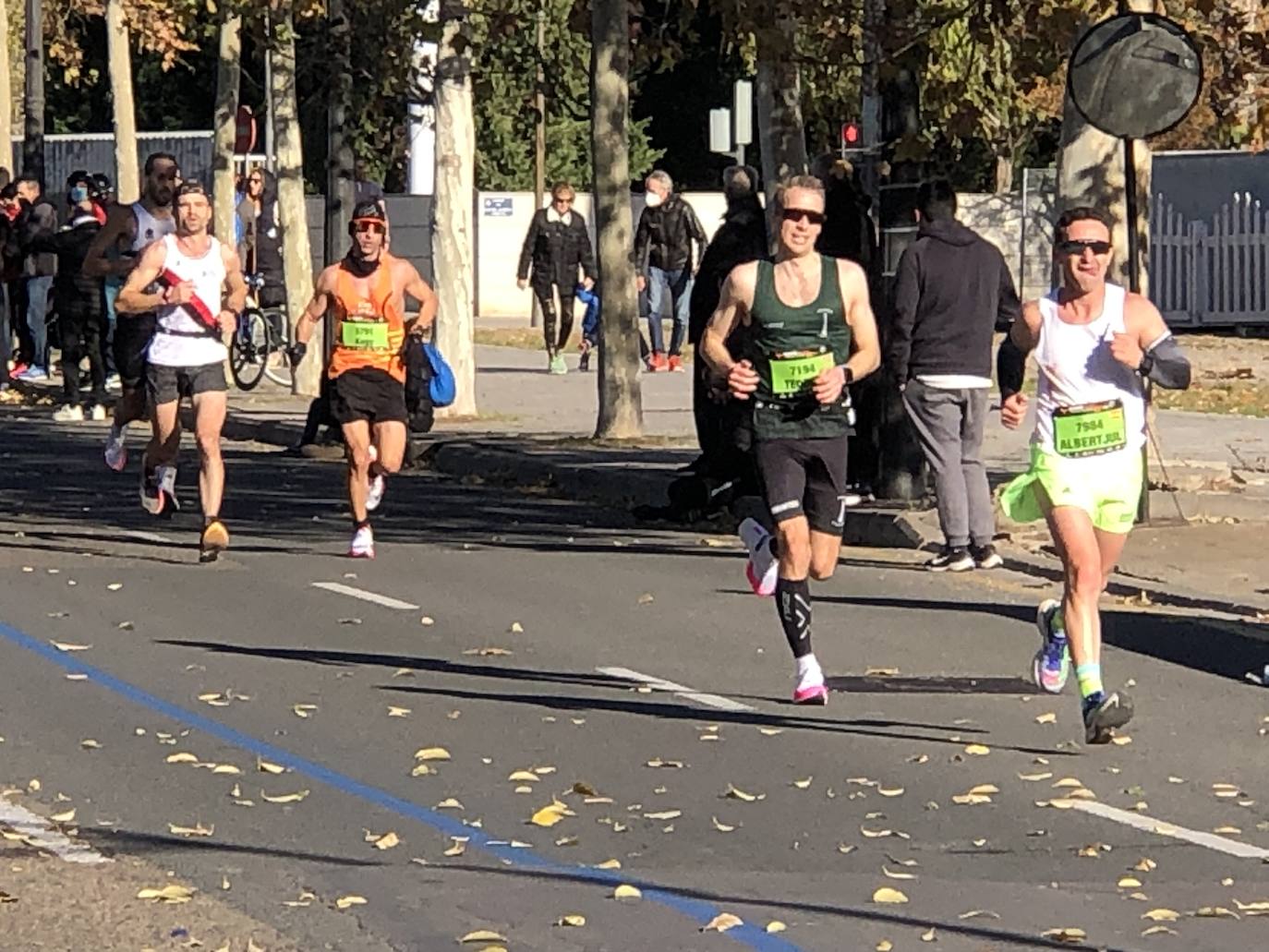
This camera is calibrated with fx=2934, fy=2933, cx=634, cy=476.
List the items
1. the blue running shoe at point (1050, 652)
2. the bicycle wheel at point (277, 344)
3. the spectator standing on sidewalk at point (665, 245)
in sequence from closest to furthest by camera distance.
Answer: the blue running shoe at point (1050, 652) < the bicycle wheel at point (277, 344) < the spectator standing on sidewalk at point (665, 245)

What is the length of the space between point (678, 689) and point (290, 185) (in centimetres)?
1631

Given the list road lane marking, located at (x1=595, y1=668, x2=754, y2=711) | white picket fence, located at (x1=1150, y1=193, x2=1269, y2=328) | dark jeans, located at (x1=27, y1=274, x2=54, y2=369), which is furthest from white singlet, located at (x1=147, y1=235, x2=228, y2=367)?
white picket fence, located at (x1=1150, y1=193, x2=1269, y2=328)

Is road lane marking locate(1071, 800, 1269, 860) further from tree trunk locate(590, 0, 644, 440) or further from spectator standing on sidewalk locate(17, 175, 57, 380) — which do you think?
spectator standing on sidewalk locate(17, 175, 57, 380)

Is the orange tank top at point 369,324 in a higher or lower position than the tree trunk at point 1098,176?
lower

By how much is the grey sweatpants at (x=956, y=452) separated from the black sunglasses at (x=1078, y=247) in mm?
4688

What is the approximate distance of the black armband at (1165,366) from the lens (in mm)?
9500

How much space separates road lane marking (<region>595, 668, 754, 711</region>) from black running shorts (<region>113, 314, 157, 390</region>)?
5559mm

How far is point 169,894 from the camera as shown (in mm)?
7258

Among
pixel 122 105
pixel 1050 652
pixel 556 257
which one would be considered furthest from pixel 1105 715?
pixel 122 105

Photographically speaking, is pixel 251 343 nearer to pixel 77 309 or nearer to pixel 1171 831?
pixel 77 309

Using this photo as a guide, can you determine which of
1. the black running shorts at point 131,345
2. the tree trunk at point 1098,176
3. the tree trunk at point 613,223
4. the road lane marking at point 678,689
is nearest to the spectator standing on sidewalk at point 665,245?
the tree trunk at point 613,223

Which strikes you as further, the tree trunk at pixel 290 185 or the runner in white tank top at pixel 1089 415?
the tree trunk at pixel 290 185

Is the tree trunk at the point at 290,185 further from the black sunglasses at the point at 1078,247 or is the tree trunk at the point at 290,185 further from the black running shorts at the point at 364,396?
the black sunglasses at the point at 1078,247

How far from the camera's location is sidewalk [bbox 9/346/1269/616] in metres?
14.5
